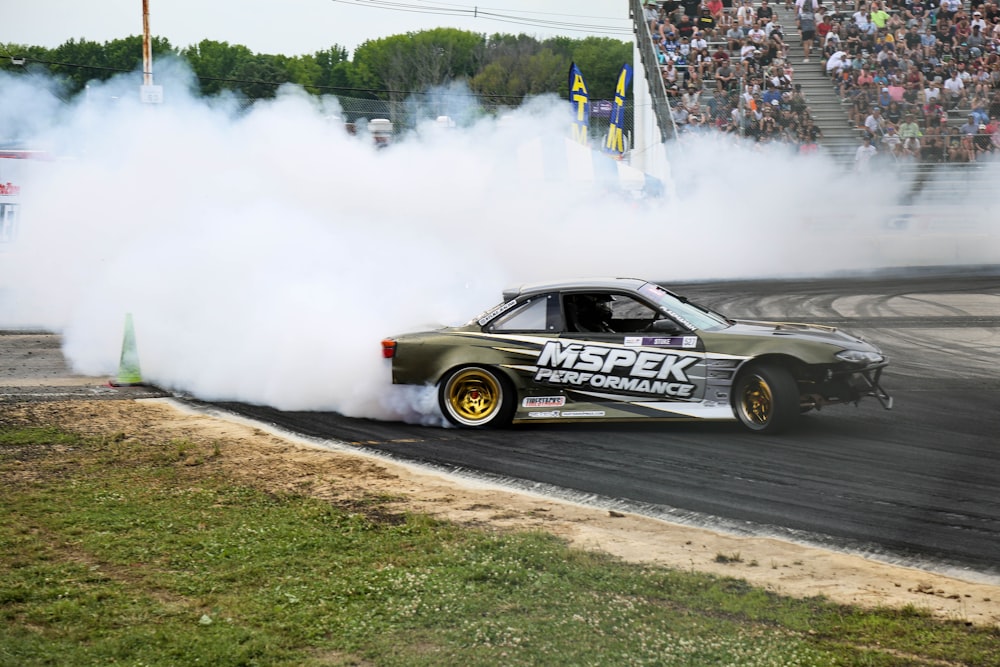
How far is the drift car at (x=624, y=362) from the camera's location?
862 centimetres

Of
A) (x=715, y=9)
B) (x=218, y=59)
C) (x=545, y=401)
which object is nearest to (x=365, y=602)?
(x=545, y=401)

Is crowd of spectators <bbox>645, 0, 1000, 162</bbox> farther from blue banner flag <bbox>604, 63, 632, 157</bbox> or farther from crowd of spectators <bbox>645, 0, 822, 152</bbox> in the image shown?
blue banner flag <bbox>604, 63, 632, 157</bbox>

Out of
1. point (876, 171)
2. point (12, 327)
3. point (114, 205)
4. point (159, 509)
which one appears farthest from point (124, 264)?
point (876, 171)

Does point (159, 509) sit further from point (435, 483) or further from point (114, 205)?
point (114, 205)

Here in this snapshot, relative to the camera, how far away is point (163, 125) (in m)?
15.9

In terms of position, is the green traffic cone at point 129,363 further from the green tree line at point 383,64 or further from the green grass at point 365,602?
the green tree line at point 383,64

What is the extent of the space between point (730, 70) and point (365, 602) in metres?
26.8

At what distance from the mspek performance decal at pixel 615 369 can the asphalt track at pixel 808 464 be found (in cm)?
39

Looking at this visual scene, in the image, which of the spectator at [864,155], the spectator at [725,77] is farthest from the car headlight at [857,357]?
the spectator at [725,77]

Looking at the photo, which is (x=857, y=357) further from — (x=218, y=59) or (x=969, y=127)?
(x=218, y=59)

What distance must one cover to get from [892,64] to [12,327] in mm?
23676

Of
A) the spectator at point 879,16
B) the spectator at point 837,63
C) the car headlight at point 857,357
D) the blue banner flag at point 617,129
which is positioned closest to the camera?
the car headlight at point 857,357

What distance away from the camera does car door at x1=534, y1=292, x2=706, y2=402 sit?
891 centimetres

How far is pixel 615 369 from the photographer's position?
9.09m
